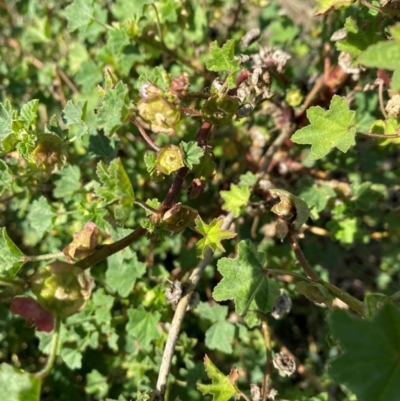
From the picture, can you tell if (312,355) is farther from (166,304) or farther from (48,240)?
(48,240)

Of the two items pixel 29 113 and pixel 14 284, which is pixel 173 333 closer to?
pixel 14 284

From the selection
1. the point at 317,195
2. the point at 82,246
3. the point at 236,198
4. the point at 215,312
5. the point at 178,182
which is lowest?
the point at 215,312

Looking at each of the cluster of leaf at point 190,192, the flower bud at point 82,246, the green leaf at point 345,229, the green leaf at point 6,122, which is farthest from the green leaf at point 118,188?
→ the green leaf at point 345,229

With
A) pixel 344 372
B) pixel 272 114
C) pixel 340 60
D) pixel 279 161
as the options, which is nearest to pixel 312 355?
pixel 279 161

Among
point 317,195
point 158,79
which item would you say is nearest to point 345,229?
point 317,195

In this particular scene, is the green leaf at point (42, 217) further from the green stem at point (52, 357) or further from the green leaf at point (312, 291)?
the green leaf at point (312, 291)

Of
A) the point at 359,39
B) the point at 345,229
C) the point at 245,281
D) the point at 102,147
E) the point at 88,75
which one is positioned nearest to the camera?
the point at 245,281
